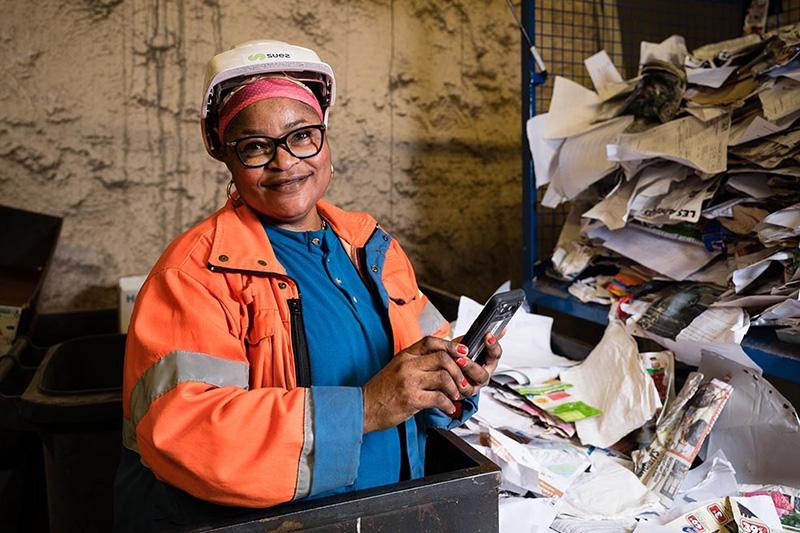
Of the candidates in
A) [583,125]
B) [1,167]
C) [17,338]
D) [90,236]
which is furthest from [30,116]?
[583,125]

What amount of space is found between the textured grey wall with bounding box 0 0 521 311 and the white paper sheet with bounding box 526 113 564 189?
80cm

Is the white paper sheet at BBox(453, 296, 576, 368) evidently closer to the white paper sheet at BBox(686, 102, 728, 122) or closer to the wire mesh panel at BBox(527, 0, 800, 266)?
the wire mesh panel at BBox(527, 0, 800, 266)

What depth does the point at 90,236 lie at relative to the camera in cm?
212

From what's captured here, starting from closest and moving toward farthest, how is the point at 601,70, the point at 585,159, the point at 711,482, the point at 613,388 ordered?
the point at 711,482 → the point at 613,388 → the point at 585,159 → the point at 601,70

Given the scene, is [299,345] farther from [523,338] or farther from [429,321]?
[523,338]

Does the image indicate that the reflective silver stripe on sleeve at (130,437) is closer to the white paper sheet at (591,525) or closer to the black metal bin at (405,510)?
the black metal bin at (405,510)

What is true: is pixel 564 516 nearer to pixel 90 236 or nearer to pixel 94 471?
pixel 94 471

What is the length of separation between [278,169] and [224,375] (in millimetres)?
341

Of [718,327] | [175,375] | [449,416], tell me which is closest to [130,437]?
[175,375]

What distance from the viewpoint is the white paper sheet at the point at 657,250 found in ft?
5.21

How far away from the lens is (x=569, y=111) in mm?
1864

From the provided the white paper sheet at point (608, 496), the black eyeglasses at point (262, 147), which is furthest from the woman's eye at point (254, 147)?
the white paper sheet at point (608, 496)

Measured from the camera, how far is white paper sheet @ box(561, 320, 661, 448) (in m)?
1.43

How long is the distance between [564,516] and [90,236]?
171cm
